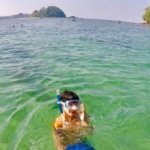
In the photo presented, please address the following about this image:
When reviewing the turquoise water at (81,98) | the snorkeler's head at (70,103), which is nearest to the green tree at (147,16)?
the turquoise water at (81,98)

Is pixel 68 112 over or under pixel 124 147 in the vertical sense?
over

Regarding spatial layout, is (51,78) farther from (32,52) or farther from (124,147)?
(32,52)

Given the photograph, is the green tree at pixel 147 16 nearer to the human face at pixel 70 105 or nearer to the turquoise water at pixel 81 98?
the turquoise water at pixel 81 98

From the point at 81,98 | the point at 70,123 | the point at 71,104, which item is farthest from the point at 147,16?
the point at 71,104

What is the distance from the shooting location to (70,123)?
5.08m

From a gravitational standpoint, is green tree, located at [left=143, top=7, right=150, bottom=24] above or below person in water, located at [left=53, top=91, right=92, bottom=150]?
below

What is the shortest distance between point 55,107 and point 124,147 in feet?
8.57

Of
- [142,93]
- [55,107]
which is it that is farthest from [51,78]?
[142,93]

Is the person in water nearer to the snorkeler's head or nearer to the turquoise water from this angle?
the snorkeler's head

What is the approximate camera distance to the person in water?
4.83 metres

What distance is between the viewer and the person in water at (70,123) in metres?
4.83

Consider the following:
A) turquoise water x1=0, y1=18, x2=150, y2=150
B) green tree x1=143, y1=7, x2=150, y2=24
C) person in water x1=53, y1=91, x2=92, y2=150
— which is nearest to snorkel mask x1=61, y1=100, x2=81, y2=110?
person in water x1=53, y1=91, x2=92, y2=150

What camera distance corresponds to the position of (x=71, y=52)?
52.0ft

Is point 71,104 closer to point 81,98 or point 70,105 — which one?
point 70,105
